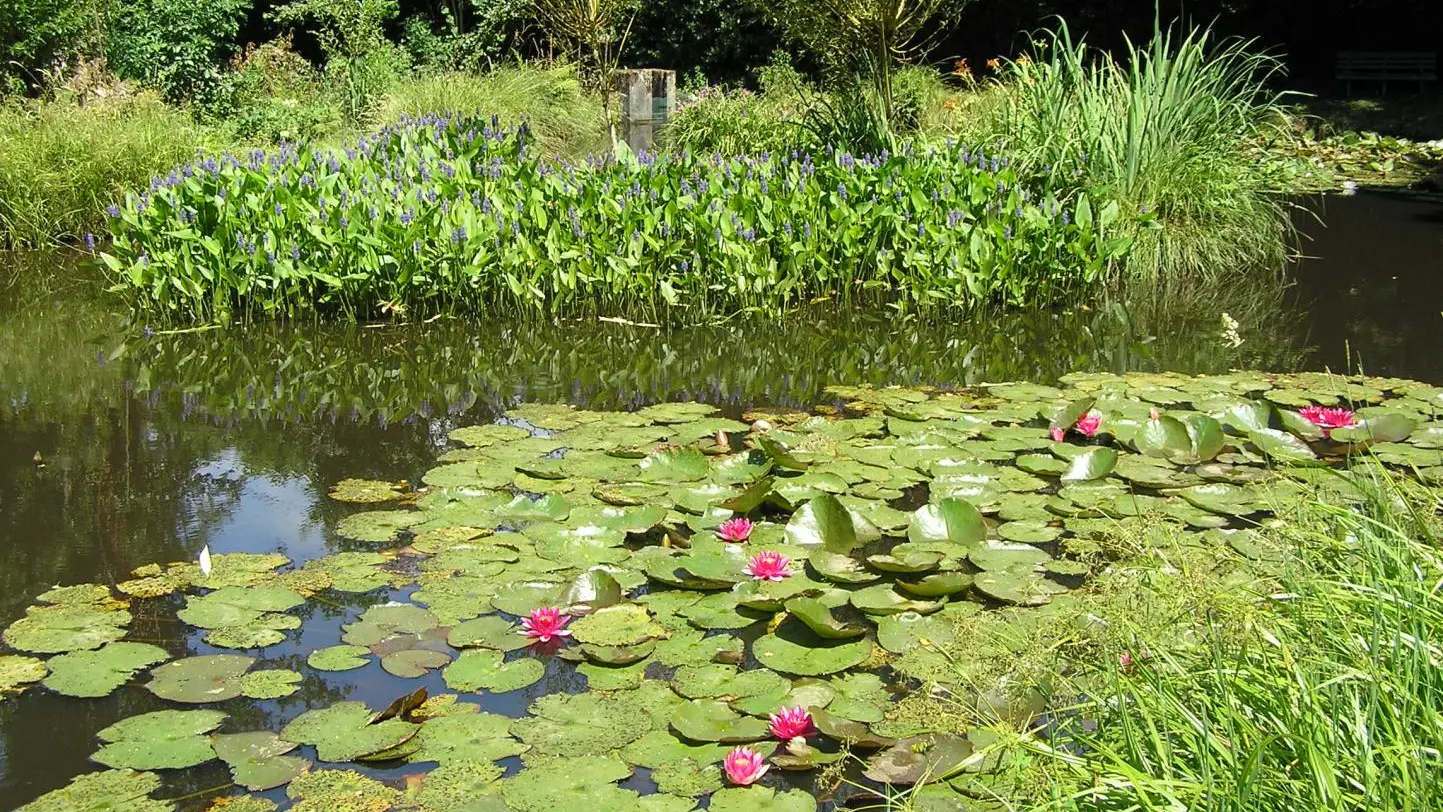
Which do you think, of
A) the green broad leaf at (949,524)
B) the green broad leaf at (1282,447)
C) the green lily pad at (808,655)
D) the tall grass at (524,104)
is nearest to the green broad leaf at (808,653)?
the green lily pad at (808,655)

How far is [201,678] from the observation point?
3014 mm

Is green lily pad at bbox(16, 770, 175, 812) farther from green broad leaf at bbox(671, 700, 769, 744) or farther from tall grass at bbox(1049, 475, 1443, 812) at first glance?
tall grass at bbox(1049, 475, 1443, 812)

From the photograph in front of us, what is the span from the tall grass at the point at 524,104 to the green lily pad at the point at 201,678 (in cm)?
846

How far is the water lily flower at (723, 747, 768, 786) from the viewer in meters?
2.53

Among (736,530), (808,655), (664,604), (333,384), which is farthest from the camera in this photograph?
(333,384)

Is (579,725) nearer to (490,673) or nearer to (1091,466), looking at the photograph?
(490,673)

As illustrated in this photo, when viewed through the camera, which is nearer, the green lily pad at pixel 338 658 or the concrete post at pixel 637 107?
the green lily pad at pixel 338 658

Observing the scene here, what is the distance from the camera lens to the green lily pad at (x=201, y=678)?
2939 mm

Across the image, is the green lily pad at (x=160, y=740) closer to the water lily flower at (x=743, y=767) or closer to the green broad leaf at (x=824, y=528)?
the water lily flower at (x=743, y=767)

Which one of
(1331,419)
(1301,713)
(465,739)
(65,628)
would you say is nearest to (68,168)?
(65,628)

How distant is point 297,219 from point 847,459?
11.1 ft

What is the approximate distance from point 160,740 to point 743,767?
1211 mm

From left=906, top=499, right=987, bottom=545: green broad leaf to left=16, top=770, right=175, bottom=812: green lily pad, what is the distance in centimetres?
203

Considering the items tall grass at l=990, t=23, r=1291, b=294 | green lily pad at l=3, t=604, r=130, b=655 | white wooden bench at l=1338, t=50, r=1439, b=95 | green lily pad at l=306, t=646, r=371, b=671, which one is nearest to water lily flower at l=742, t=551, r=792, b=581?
green lily pad at l=306, t=646, r=371, b=671
